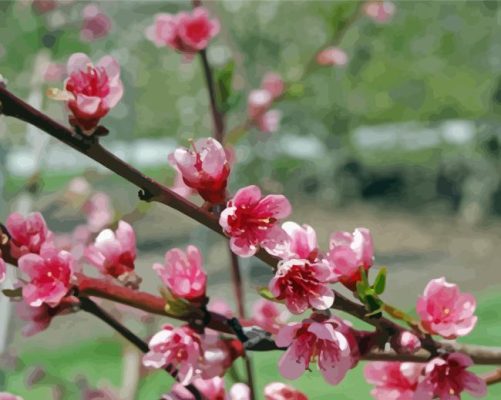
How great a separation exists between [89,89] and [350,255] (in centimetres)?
17

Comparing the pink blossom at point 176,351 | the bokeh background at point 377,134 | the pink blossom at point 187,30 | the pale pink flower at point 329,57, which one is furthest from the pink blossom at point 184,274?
the bokeh background at point 377,134

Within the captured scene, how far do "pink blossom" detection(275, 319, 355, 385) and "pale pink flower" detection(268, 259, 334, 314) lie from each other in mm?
13

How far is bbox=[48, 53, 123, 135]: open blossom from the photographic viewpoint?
46 centimetres

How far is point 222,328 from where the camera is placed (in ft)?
1.67

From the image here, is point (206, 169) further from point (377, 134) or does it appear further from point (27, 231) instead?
point (377, 134)

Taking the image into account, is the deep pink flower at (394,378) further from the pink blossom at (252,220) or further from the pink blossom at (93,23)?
the pink blossom at (93,23)

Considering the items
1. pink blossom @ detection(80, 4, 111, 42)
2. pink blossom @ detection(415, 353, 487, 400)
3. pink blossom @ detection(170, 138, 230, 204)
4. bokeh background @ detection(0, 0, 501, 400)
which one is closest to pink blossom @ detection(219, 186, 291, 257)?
pink blossom @ detection(170, 138, 230, 204)

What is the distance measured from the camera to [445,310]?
20.9 inches

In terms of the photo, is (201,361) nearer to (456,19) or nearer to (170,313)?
(170,313)

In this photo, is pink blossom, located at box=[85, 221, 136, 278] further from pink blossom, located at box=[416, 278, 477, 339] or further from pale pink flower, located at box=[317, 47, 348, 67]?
pale pink flower, located at box=[317, 47, 348, 67]

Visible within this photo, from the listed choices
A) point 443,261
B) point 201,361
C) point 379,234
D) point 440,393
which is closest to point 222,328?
point 201,361

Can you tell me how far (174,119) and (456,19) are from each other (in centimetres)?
365

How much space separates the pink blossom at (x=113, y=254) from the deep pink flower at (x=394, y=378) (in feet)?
0.56

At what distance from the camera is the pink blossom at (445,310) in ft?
1.71
